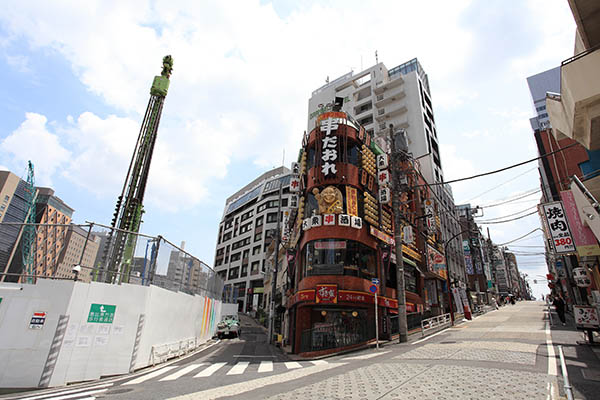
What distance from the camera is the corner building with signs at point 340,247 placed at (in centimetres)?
1889

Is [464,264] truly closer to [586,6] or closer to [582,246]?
[582,246]

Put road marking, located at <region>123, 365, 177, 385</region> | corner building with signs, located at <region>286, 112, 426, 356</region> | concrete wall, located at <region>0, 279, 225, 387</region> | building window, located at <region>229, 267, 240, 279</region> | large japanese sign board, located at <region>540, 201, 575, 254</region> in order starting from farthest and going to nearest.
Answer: building window, located at <region>229, 267, 240, 279</region> → corner building with signs, located at <region>286, 112, 426, 356</region> → large japanese sign board, located at <region>540, 201, 575, 254</region> → road marking, located at <region>123, 365, 177, 385</region> → concrete wall, located at <region>0, 279, 225, 387</region>

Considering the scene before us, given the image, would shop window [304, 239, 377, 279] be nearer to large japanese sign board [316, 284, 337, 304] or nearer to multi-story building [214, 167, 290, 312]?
large japanese sign board [316, 284, 337, 304]

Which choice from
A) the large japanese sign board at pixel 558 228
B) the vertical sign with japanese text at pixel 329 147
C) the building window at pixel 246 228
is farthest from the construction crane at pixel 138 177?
the building window at pixel 246 228

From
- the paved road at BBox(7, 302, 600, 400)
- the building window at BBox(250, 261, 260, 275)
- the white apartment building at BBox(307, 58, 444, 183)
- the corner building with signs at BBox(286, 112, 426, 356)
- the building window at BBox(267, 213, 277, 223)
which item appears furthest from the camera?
the building window at BBox(267, 213, 277, 223)

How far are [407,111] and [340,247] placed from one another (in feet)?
153

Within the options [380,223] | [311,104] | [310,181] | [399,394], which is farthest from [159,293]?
[311,104]

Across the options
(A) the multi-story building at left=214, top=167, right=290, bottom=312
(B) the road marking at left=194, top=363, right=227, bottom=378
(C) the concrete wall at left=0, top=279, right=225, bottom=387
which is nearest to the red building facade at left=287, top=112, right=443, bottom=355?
(B) the road marking at left=194, top=363, right=227, bottom=378

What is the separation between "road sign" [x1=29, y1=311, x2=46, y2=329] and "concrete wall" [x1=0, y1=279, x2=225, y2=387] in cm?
10

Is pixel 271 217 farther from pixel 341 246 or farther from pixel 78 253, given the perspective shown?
pixel 78 253

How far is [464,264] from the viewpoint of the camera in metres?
54.8

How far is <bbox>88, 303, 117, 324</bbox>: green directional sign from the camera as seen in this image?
10.3m

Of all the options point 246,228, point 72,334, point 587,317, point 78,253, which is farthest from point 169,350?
point 246,228

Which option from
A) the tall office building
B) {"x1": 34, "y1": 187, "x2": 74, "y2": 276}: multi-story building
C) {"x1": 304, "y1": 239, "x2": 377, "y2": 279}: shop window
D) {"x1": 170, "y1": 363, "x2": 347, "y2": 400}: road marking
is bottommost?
{"x1": 170, "y1": 363, "x2": 347, "y2": 400}: road marking
